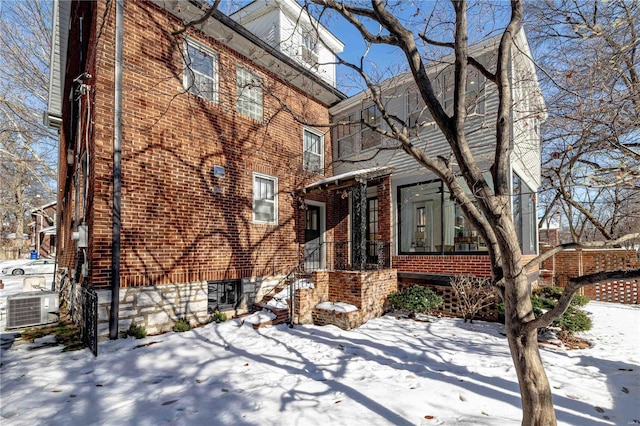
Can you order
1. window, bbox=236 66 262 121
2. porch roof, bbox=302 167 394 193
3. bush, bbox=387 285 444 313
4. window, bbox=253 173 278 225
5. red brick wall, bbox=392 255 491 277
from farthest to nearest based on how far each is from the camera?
window, bbox=253 173 278 225, window, bbox=236 66 262 121, porch roof, bbox=302 167 394 193, bush, bbox=387 285 444 313, red brick wall, bbox=392 255 491 277

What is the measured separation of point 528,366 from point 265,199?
702 centimetres

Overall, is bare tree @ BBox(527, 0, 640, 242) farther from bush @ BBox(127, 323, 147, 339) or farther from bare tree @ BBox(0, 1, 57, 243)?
bare tree @ BBox(0, 1, 57, 243)

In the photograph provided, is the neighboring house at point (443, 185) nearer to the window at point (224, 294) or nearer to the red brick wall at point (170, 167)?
the red brick wall at point (170, 167)

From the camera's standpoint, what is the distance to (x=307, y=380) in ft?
13.2

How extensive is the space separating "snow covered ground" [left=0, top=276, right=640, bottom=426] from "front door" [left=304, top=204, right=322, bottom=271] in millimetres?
4051

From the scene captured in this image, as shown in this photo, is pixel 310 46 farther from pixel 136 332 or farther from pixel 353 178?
pixel 136 332

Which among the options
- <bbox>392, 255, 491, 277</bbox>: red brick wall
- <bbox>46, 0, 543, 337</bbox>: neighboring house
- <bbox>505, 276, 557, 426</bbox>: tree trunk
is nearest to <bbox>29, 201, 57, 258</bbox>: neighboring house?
<bbox>46, 0, 543, 337</bbox>: neighboring house

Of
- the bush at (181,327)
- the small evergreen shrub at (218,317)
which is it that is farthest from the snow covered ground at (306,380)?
the small evergreen shrub at (218,317)

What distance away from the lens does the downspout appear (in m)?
5.47

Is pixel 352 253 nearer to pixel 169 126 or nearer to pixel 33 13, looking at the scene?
pixel 169 126

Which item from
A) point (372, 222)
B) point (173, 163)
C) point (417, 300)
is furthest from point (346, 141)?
point (173, 163)

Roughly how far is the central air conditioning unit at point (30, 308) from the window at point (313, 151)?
6.93 m

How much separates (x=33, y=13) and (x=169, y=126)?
15.2m

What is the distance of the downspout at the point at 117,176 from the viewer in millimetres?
5473
